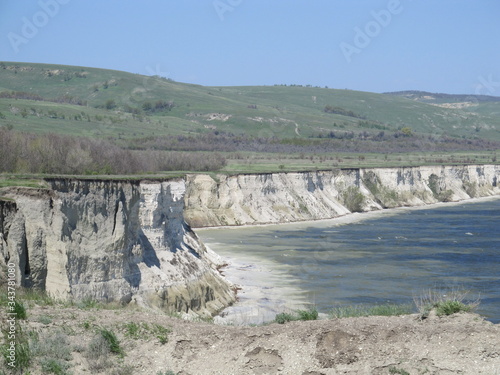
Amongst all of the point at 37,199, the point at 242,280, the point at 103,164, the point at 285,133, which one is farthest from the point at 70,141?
the point at 285,133

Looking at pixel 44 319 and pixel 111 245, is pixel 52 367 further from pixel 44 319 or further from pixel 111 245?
pixel 111 245

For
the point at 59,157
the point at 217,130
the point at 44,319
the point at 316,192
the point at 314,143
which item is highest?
the point at 217,130

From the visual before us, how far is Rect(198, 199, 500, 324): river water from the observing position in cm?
3541

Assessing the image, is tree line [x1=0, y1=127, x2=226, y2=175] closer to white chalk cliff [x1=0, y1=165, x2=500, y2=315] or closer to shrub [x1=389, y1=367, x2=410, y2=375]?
white chalk cliff [x1=0, y1=165, x2=500, y2=315]

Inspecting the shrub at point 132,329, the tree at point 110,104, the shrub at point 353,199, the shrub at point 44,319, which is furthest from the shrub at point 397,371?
the tree at point 110,104

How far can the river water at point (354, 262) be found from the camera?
116 ft

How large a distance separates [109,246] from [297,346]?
13.9 meters

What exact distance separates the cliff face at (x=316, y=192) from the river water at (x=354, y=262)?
3.88m

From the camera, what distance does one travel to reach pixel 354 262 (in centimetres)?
4750

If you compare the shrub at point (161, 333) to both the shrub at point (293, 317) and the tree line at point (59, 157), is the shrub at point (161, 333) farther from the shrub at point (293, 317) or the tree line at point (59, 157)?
the tree line at point (59, 157)

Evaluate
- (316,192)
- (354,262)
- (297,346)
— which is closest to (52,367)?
(297,346)

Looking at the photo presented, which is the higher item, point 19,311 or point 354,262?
point 19,311

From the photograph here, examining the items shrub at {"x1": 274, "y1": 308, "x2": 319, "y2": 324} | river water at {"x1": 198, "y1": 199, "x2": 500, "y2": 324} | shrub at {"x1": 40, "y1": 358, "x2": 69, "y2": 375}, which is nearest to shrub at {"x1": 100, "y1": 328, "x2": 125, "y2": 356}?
shrub at {"x1": 40, "y1": 358, "x2": 69, "y2": 375}

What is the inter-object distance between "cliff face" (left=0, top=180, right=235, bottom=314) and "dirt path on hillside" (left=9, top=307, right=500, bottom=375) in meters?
7.17
